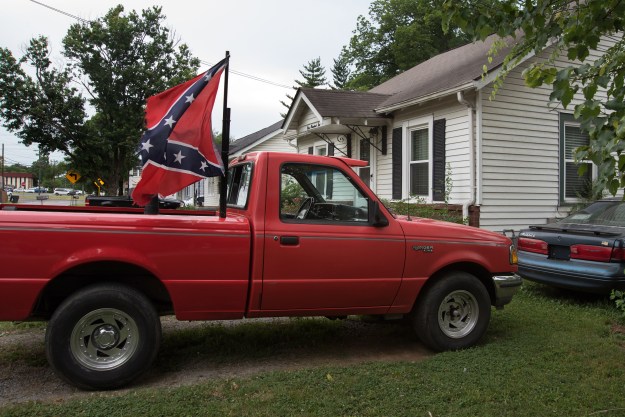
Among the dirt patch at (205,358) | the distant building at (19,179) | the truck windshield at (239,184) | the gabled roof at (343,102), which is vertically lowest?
the dirt patch at (205,358)

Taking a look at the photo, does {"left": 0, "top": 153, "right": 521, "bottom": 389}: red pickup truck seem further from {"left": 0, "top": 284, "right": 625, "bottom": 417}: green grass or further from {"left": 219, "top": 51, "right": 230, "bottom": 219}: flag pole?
{"left": 0, "top": 284, "right": 625, "bottom": 417}: green grass

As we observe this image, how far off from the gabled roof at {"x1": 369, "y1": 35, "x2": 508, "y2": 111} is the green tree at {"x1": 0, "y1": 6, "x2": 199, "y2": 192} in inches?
445

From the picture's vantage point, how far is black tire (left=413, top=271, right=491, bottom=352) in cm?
474

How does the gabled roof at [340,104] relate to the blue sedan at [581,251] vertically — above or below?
above

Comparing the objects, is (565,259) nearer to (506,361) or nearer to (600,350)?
(600,350)

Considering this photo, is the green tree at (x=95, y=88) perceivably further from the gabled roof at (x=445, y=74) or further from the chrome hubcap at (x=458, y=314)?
the chrome hubcap at (x=458, y=314)

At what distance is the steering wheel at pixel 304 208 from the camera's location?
4.50 meters

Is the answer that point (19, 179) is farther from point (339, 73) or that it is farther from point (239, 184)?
point (239, 184)

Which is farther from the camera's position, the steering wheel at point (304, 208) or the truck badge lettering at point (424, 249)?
the truck badge lettering at point (424, 249)

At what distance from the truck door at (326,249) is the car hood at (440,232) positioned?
0.15m

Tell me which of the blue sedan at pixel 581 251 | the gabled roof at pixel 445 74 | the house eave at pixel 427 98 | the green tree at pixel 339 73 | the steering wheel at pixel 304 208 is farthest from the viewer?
the green tree at pixel 339 73

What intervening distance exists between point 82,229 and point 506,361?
3.76m

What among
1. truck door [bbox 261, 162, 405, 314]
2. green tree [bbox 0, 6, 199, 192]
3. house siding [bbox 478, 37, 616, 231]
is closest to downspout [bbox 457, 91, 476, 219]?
house siding [bbox 478, 37, 616, 231]

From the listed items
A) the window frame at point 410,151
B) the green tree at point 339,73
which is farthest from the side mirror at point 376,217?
the green tree at point 339,73
